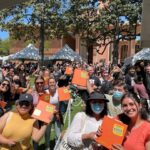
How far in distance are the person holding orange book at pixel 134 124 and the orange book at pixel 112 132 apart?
6cm

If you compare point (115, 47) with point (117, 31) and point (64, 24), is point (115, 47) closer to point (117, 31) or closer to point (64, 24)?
point (117, 31)

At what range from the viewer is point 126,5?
125 feet

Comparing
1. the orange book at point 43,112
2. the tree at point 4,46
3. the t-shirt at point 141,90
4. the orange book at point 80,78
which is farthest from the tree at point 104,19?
the tree at point 4,46

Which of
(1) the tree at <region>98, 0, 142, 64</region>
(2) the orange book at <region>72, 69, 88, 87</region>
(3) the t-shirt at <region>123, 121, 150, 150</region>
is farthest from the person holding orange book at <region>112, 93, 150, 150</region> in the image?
(1) the tree at <region>98, 0, 142, 64</region>

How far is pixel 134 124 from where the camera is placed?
4246 mm

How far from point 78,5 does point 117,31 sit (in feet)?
13.6

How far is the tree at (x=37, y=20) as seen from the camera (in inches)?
1699

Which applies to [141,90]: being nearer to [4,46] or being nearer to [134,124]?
[134,124]

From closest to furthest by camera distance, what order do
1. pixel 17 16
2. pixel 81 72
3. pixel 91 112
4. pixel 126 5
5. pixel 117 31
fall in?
pixel 91 112 → pixel 81 72 → pixel 126 5 → pixel 117 31 → pixel 17 16

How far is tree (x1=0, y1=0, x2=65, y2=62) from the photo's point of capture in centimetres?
4315

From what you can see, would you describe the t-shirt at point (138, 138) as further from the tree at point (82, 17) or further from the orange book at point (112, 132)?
the tree at point (82, 17)

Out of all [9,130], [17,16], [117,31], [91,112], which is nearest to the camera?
[91,112]

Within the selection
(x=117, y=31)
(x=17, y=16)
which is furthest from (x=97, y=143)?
(x=17, y=16)

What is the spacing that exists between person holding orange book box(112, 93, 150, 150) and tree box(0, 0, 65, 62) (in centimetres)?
3860
